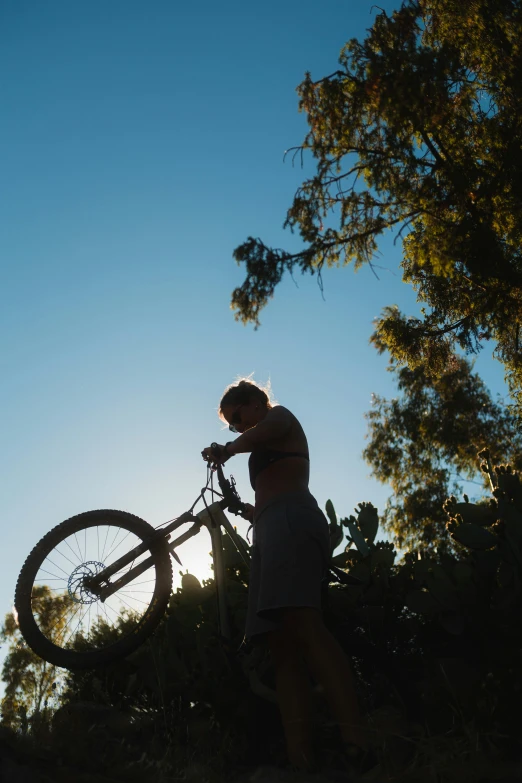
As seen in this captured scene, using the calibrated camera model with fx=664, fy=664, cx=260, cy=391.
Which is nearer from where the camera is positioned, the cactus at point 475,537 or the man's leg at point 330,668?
the man's leg at point 330,668

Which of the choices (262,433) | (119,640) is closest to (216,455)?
(262,433)

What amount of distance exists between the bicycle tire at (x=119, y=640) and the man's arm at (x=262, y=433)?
0.90 m

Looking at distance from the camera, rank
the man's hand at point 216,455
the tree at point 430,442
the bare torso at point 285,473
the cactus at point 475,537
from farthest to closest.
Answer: the tree at point 430,442, the man's hand at point 216,455, the bare torso at point 285,473, the cactus at point 475,537

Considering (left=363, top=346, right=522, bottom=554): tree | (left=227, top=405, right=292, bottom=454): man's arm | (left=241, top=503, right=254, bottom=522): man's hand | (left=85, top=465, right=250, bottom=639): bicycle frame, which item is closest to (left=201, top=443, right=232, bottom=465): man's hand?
(left=227, top=405, right=292, bottom=454): man's arm

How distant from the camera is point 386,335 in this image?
11.9 metres

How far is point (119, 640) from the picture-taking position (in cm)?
363

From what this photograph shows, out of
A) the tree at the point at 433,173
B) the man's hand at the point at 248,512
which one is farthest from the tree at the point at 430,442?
the man's hand at the point at 248,512

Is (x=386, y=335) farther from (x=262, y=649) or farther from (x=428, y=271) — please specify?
(x=262, y=649)

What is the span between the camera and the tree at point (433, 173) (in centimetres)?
1002

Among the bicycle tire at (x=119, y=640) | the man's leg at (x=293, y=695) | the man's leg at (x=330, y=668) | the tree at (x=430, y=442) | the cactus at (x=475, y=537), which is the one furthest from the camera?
the tree at (x=430, y=442)

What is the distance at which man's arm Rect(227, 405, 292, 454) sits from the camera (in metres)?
3.21

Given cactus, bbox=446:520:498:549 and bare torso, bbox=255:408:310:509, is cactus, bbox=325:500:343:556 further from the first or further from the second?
cactus, bbox=446:520:498:549

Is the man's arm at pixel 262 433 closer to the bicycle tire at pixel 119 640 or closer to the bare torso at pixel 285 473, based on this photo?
the bare torso at pixel 285 473

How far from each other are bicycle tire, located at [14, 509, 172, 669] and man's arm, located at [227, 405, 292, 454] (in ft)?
2.95
